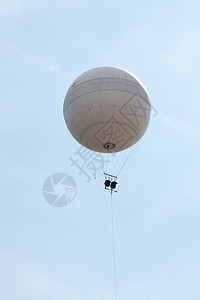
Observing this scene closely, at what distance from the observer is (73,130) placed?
1702 inches

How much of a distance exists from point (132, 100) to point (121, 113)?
51.7 inches

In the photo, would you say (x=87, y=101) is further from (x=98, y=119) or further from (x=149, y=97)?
(x=149, y=97)

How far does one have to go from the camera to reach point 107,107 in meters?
40.7

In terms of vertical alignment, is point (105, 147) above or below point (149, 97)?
below

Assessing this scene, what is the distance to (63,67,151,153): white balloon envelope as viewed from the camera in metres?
40.8

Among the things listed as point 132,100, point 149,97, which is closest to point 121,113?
point 132,100

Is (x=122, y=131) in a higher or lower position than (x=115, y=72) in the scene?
lower

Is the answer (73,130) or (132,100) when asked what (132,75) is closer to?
(132,100)

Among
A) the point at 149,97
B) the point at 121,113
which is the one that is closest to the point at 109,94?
the point at 121,113

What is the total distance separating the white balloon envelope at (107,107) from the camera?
40.8 metres

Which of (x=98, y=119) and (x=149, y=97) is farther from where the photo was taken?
(x=149, y=97)

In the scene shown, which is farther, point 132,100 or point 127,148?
point 127,148

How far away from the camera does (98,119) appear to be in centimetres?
4112

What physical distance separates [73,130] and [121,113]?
439 centimetres
